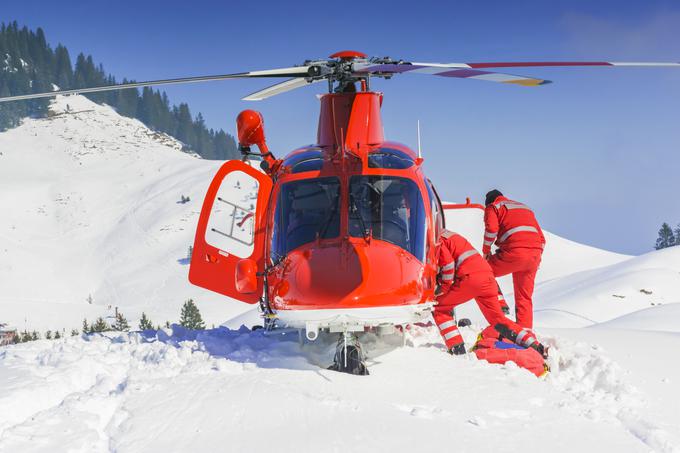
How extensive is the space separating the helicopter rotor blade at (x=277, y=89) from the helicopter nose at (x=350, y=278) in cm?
248

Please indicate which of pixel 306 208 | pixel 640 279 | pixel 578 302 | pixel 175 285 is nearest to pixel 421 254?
pixel 306 208

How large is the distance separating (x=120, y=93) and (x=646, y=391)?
6098 inches

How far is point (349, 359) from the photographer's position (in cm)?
557

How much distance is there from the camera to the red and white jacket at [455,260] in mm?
7012

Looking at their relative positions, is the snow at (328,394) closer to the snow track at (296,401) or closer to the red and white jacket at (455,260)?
the snow track at (296,401)

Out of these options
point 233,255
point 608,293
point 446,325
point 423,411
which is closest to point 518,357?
point 446,325

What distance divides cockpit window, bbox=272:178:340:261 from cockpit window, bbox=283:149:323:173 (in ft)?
0.53

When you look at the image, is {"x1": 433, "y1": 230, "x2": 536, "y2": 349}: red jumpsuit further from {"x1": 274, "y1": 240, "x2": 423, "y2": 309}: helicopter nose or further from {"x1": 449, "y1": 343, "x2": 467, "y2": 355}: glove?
{"x1": 274, "y1": 240, "x2": 423, "y2": 309}: helicopter nose

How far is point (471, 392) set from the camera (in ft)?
16.7

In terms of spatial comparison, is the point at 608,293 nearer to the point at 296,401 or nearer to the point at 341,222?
the point at 341,222

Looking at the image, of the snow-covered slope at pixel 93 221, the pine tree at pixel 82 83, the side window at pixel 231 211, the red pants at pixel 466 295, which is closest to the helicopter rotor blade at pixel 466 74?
the red pants at pixel 466 295

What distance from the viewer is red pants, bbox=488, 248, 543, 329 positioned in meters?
8.02

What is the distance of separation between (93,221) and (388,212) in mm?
81657

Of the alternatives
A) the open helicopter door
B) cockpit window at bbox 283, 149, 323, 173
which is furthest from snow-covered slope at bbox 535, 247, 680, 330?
cockpit window at bbox 283, 149, 323, 173
